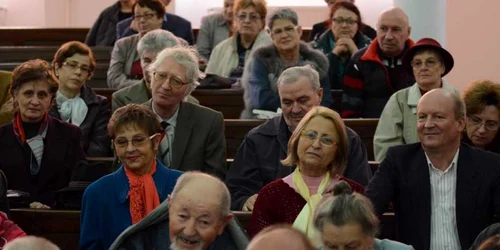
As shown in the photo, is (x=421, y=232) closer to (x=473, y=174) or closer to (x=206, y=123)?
(x=473, y=174)

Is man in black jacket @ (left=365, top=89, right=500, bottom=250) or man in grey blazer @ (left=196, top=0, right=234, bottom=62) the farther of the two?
man in grey blazer @ (left=196, top=0, right=234, bottom=62)

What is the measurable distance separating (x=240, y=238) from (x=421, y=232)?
84cm

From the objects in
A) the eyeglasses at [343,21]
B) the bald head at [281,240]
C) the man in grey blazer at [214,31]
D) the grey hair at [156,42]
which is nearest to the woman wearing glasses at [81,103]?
the grey hair at [156,42]

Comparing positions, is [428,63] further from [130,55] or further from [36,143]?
[130,55]

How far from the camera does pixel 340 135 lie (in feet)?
15.8

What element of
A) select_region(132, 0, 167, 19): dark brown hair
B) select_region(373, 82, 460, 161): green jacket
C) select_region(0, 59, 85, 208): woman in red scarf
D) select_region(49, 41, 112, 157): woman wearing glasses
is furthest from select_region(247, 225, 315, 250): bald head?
select_region(132, 0, 167, 19): dark brown hair

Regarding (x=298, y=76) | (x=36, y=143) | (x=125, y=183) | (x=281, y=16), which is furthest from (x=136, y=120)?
(x=281, y=16)

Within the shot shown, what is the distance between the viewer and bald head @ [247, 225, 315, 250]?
128 inches

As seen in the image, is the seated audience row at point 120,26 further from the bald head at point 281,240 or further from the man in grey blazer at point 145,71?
the bald head at point 281,240

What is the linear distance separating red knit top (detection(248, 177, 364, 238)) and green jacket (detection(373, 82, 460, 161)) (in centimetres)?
132

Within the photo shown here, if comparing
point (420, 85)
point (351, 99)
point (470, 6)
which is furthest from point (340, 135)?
point (470, 6)

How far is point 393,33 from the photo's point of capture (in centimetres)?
682

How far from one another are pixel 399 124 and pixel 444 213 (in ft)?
4.16

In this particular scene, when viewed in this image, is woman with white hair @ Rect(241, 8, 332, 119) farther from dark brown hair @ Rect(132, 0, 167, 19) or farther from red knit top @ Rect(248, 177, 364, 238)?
red knit top @ Rect(248, 177, 364, 238)
